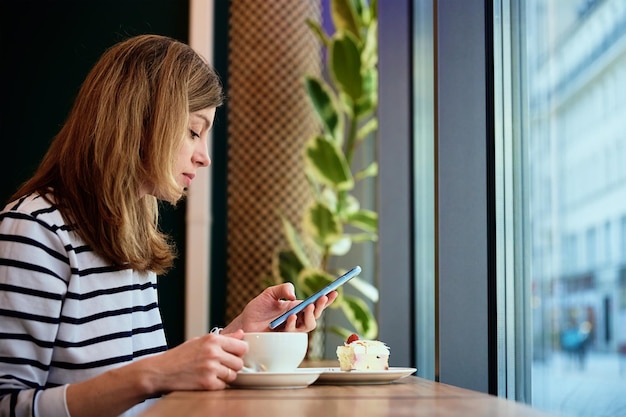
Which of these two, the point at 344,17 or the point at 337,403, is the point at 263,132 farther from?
the point at 337,403

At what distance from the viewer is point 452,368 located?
1.76 metres

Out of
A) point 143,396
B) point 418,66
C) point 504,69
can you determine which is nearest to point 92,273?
point 143,396

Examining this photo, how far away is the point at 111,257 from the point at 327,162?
7.03 ft

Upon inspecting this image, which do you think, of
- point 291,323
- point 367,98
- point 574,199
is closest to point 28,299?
point 291,323

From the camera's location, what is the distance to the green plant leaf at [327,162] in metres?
3.54

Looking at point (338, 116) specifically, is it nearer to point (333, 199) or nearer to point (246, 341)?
point (333, 199)

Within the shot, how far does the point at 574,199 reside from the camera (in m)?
1.32

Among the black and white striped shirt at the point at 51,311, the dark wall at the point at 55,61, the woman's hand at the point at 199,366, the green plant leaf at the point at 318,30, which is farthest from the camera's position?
the dark wall at the point at 55,61

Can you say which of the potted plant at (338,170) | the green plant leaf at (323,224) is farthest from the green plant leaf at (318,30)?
the green plant leaf at (323,224)

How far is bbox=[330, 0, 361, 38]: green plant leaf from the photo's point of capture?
3.62 meters

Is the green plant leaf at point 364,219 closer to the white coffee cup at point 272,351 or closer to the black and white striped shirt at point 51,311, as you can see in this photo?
the black and white striped shirt at point 51,311

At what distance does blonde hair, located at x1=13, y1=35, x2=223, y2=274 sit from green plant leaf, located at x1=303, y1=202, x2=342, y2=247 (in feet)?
6.41

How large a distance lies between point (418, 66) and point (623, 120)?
1.53 m

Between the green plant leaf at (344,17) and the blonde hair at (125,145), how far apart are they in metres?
2.07
